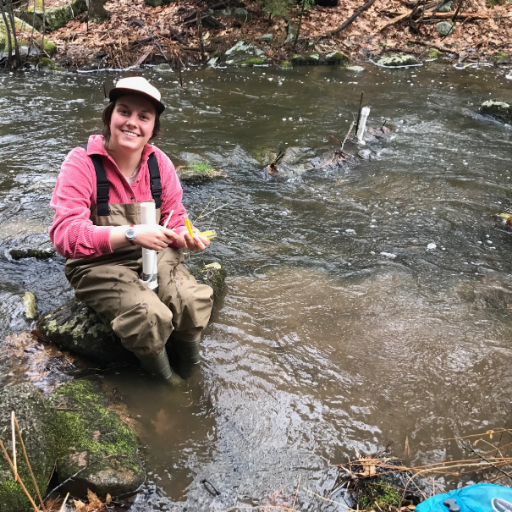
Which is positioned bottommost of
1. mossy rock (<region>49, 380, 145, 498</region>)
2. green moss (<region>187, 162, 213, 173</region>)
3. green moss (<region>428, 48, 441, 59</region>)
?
green moss (<region>187, 162, 213, 173</region>)

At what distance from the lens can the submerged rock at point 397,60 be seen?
46.2 feet

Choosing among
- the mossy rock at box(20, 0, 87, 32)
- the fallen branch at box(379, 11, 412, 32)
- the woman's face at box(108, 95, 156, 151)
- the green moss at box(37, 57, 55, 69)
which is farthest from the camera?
the fallen branch at box(379, 11, 412, 32)

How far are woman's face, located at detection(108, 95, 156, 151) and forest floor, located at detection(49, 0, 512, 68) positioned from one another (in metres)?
12.1

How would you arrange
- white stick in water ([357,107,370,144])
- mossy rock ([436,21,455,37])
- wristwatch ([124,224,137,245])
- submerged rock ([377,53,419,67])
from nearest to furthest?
1. wristwatch ([124,224,137,245])
2. white stick in water ([357,107,370,144])
3. submerged rock ([377,53,419,67])
4. mossy rock ([436,21,455,37])

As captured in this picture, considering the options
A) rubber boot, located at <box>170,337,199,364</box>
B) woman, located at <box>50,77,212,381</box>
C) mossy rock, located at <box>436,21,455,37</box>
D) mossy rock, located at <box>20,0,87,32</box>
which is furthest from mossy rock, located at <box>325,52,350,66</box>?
rubber boot, located at <box>170,337,199,364</box>

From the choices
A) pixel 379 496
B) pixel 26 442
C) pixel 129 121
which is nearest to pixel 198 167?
pixel 129 121

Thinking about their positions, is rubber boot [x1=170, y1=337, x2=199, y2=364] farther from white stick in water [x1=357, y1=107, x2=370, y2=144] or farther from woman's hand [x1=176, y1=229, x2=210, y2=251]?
white stick in water [x1=357, y1=107, x2=370, y2=144]

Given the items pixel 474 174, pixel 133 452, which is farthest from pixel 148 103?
pixel 474 174

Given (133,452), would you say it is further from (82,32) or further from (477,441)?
(82,32)

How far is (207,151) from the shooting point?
25.0ft

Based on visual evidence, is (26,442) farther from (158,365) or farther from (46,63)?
(46,63)

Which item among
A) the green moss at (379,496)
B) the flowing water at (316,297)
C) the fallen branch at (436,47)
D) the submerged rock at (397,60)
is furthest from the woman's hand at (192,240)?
the fallen branch at (436,47)

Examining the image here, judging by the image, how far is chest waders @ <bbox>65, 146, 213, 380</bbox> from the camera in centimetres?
273

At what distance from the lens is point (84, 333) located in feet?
10.5
